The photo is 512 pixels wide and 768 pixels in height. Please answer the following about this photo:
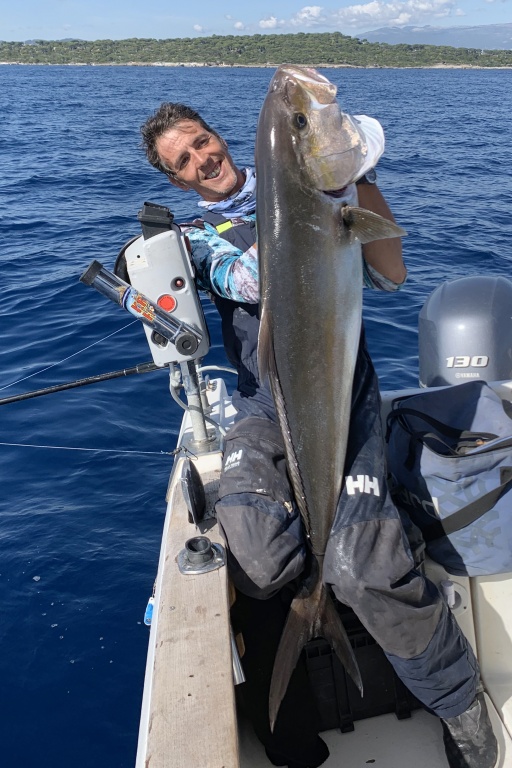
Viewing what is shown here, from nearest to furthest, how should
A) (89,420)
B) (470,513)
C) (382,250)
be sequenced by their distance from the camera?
(382,250)
(470,513)
(89,420)

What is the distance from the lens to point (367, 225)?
7.02ft

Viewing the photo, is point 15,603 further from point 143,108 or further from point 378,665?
point 143,108

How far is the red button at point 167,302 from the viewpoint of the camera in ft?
9.93

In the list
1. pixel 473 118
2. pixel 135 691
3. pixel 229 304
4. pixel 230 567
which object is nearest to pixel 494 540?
pixel 230 567

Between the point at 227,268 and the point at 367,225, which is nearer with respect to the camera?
the point at 367,225

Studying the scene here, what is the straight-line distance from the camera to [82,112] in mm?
34719

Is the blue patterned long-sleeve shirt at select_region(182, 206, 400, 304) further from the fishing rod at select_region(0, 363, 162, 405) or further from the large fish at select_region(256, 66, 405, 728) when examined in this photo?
the fishing rod at select_region(0, 363, 162, 405)

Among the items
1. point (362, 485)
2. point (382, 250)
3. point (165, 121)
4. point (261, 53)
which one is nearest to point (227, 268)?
point (382, 250)

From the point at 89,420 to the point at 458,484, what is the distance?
4.51 m

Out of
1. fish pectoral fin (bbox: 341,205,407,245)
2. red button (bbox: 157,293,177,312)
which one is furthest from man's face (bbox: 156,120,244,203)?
fish pectoral fin (bbox: 341,205,407,245)

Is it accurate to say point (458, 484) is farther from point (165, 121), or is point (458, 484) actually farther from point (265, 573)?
point (165, 121)

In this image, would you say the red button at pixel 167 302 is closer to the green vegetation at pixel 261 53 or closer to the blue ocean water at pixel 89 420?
the blue ocean water at pixel 89 420

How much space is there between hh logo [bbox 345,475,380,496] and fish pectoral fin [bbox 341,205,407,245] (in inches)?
35.1

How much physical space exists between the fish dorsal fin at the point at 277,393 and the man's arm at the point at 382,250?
609 mm
